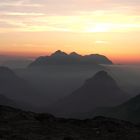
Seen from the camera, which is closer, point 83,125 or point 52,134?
point 52,134

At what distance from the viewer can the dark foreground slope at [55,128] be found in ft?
110

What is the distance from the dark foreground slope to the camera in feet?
110

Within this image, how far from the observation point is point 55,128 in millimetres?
37594

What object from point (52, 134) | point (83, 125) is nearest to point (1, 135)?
point (52, 134)

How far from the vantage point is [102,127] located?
39.1m

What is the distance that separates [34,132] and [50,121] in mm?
6676

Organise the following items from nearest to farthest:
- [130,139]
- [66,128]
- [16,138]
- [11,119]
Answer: [16,138] < [130,139] < [66,128] < [11,119]

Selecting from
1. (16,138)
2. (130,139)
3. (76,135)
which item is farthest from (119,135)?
(16,138)

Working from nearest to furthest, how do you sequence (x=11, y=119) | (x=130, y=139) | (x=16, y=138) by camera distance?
1. (x=16, y=138)
2. (x=130, y=139)
3. (x=11, y=119)

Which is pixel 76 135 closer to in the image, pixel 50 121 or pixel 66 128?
pixel 66 128

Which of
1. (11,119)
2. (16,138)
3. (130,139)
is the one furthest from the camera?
(11,119)

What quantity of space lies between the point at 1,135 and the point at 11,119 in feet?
26.9

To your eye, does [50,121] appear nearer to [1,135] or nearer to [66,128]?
[66,128]

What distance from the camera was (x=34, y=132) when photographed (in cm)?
3472
